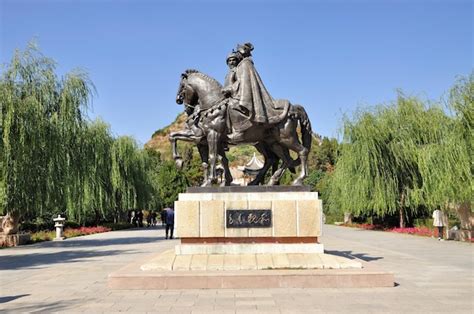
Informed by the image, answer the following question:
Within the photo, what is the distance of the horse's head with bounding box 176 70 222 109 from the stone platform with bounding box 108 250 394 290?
3273mm

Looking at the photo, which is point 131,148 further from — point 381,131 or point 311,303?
point 311,303

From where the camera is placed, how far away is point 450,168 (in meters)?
18.5

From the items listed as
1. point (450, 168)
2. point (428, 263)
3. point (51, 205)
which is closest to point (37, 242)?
point (51, 205)

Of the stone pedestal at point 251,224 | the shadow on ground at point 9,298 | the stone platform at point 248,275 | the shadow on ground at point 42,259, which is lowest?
the shadow on ground at point 42,259

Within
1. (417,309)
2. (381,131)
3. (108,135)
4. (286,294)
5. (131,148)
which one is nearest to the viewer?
(417,309)

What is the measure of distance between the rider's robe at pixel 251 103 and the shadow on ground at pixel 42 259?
6.22 m

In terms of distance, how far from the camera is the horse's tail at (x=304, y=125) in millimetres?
9672

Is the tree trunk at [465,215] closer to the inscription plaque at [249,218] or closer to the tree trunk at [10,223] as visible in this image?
the inscription plaque at [249,218]

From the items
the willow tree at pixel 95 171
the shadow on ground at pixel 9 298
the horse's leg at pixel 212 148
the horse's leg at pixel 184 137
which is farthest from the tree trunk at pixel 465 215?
the shadow on ground at pixel 9 298

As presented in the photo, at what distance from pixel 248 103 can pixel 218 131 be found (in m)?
0.81

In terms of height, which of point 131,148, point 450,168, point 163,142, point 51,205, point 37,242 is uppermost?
point 163,142

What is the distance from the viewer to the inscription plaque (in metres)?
8.75

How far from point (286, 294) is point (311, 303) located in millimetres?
685

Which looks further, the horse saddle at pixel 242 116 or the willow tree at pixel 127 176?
the willow tree at pixel 127 176
